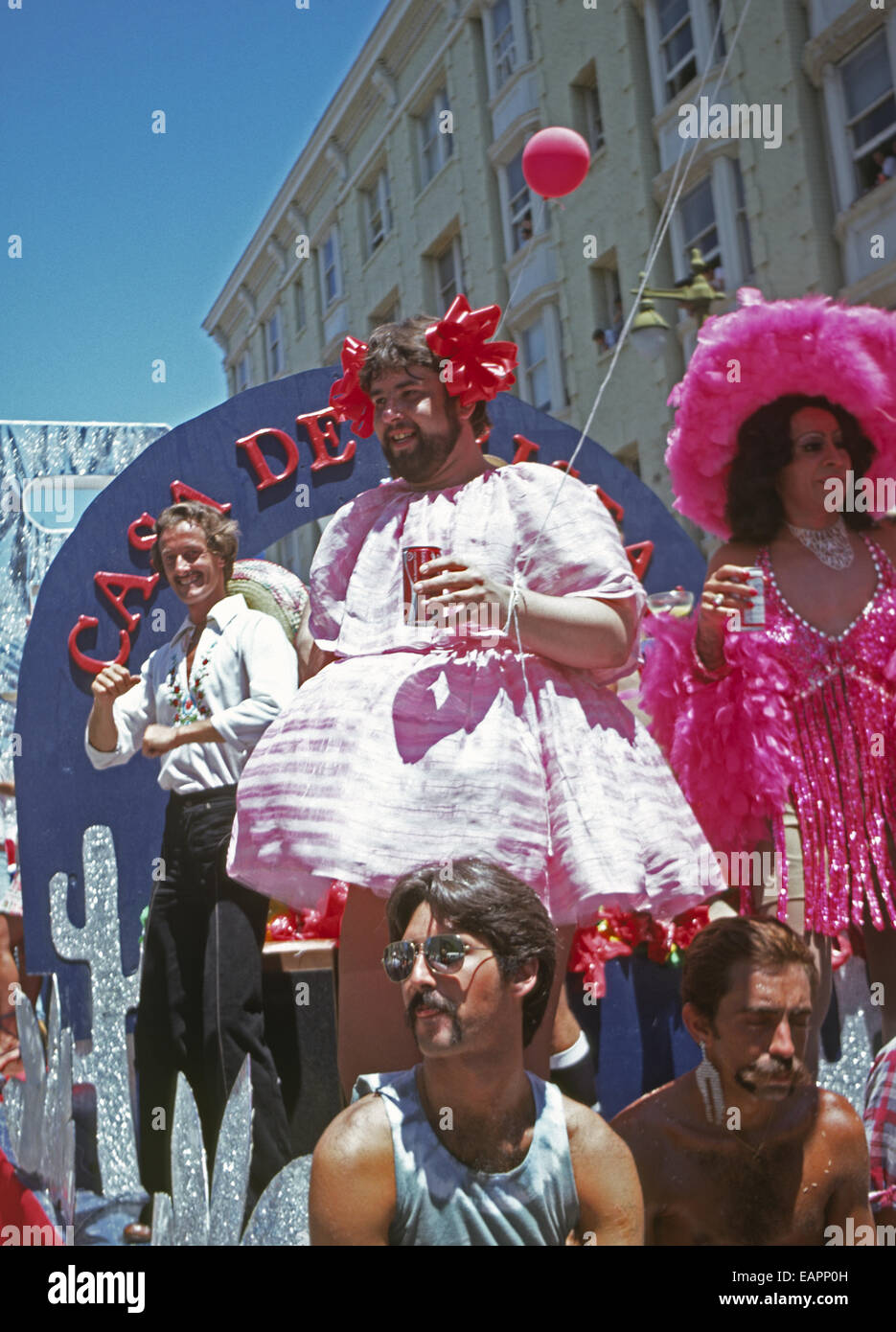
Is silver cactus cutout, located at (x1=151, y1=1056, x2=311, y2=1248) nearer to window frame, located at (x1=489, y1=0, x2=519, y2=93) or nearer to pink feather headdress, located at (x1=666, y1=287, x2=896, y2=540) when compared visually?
pink feather headdress, located at (x1=666, y1=287, x2=896, y2=540)

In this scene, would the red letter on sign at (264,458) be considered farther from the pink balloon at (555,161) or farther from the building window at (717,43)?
the building window at (717,43)

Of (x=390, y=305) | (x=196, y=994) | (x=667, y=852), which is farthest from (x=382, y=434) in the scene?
(x=196, y=994)

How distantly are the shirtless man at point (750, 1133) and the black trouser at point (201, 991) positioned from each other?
0.69m

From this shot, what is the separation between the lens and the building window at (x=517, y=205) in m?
3.00

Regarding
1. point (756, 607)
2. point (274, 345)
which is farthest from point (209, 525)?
point (756, 607)

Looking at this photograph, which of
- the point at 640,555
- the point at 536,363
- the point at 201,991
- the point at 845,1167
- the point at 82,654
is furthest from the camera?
the point at 640,555

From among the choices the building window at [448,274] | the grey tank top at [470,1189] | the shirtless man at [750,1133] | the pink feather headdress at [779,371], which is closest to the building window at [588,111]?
the building window at [448,274]

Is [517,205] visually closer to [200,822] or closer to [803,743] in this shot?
[803,743]

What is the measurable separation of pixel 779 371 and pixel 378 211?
91 cm

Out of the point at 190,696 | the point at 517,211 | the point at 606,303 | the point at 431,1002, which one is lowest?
the point at 431,1002

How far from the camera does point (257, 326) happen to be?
118 inches

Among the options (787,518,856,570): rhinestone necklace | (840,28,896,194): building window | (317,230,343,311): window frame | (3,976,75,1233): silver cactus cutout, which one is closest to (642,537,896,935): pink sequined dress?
(787,518,856,570): rhinestone necklace

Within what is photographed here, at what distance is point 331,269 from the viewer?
3.03 m
